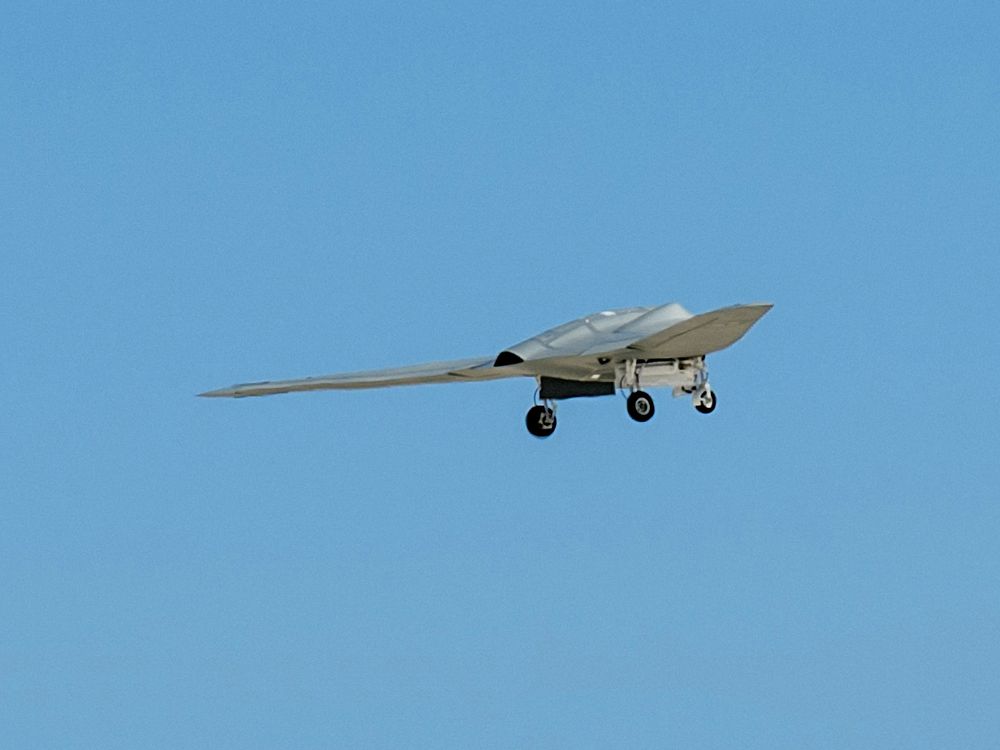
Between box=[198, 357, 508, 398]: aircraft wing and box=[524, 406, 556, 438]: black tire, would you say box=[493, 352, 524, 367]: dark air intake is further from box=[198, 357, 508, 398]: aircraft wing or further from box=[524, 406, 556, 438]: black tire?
box=[524, 406, 556, 438]: black tire

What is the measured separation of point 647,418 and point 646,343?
8.18 feet

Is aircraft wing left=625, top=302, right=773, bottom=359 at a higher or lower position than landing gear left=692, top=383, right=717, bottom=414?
higher

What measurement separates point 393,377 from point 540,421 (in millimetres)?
3756

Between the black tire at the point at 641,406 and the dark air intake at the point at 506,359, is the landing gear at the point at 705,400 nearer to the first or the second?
the black tire at the point at 641,406

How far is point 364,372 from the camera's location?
66.7 metres

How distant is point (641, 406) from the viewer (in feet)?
209

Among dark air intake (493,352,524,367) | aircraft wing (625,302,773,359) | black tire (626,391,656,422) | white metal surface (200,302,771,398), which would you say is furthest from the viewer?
black tire (626,391,656,422)

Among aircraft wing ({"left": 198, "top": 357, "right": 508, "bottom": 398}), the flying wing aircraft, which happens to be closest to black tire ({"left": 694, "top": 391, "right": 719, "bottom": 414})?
the flying wing aircraft

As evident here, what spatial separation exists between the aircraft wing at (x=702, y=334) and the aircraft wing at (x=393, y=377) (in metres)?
3.65

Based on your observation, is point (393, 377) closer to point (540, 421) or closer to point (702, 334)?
point (540, 421)

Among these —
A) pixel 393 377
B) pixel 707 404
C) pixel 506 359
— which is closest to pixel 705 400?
pixel 707 404

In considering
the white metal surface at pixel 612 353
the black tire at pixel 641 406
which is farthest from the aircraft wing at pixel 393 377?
the black tire at pixel 641 406

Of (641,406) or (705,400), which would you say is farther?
(705,400)

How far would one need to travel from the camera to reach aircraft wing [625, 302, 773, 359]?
59.6 metres
